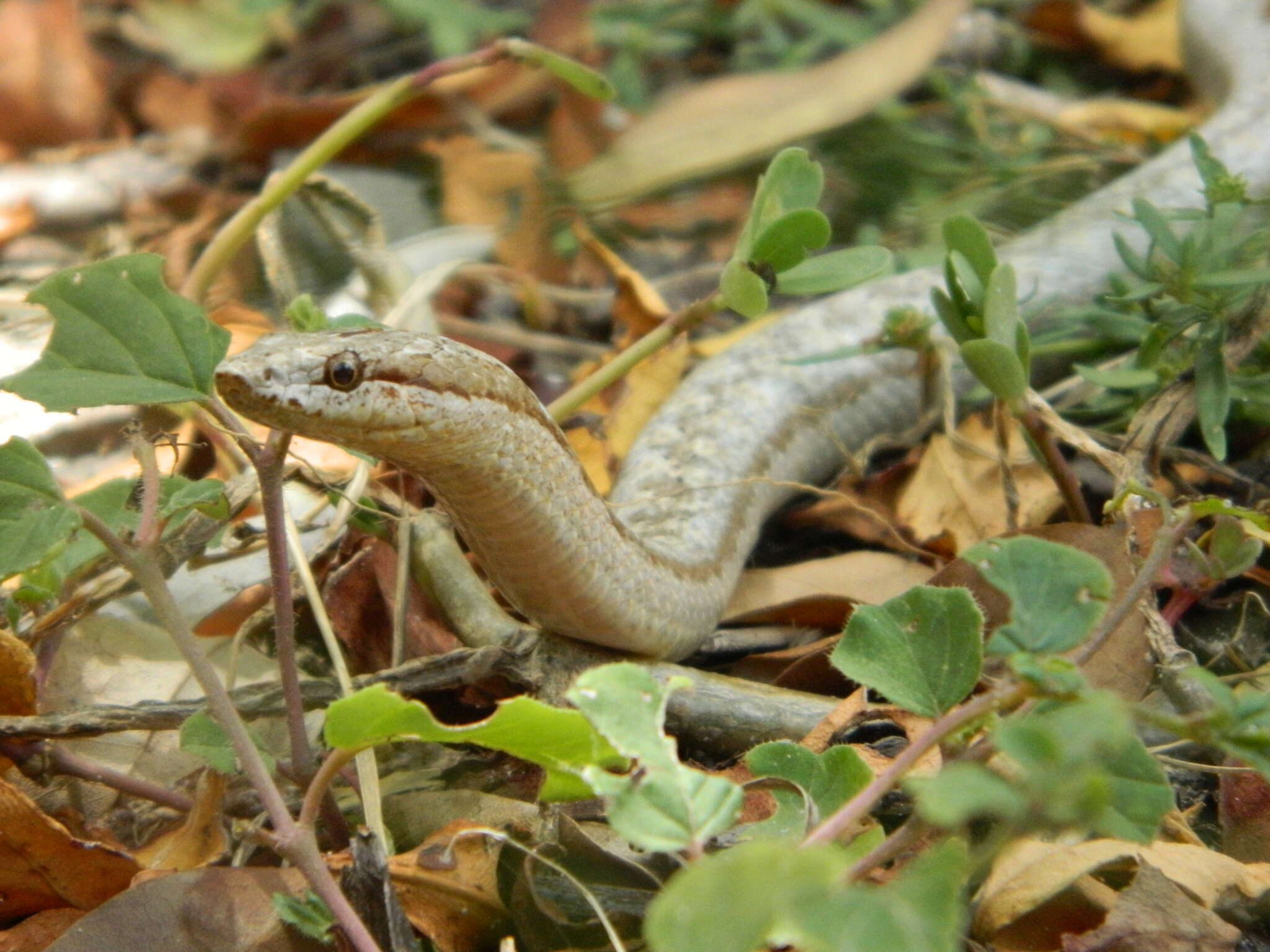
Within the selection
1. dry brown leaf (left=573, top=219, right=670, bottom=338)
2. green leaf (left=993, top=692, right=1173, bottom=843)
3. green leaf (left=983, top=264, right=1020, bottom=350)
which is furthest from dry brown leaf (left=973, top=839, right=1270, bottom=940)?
dry brown leaf (left=573, top=219, right=670, bottom=338)

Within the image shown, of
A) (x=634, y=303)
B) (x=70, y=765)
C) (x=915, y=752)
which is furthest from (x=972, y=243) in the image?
(x=70, y=765)

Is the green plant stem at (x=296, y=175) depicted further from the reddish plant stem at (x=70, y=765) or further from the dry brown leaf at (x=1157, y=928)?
the dry brown leaf at (x=1157, y=928)

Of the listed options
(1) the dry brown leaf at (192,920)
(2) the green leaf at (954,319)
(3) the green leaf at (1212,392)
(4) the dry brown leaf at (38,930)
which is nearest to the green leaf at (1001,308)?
(2) the green leaf at (954,319)

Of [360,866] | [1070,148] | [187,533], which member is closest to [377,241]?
[187,533]

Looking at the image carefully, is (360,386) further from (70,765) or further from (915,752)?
(915,752)

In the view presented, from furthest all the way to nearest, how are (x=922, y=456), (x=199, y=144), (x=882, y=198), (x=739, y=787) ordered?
1. (x=199, y=144)
2. (x=882, y=198)
3. (x=922, y=456)
4. (x=739, y=787)

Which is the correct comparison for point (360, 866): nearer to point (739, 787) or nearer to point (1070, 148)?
point (739, 787)
